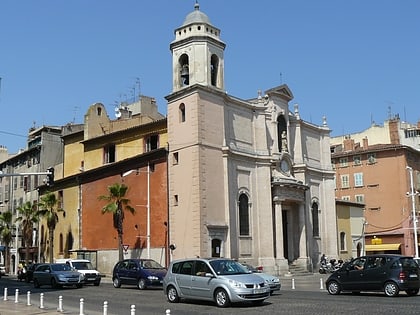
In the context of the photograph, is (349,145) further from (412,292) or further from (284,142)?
(412,292)

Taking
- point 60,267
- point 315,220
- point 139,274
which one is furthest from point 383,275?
point 315,220

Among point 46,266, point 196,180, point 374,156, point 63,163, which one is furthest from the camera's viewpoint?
point 374,156

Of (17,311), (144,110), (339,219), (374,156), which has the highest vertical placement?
(144,110)

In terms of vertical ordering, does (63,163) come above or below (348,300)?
above

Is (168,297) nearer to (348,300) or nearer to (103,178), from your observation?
(348,300)

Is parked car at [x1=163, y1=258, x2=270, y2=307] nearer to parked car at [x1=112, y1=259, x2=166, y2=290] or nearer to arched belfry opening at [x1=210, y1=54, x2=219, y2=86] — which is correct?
parked car at [x1=112, y1=259, x2=166, y2=290]

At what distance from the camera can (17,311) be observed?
1938 cm

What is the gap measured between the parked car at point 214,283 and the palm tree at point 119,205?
2247cm

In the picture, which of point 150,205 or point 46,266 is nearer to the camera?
point 46,266

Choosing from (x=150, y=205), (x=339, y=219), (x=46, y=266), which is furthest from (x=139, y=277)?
(x=339, y=219)

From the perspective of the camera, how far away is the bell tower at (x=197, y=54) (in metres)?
41.8

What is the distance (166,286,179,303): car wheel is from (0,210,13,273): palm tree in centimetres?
5088

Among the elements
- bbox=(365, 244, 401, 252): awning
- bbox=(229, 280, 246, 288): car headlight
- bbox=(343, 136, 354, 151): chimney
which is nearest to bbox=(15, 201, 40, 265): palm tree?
bbox=(365, 244, 401, 252): awning

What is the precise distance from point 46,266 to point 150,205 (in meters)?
10.7
